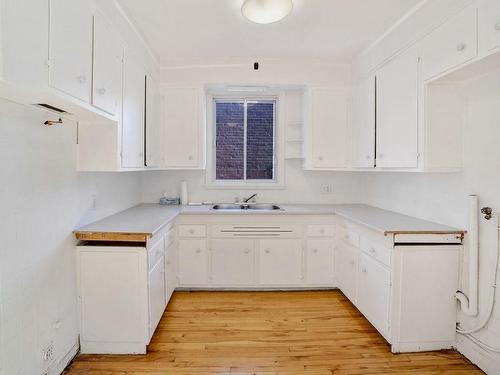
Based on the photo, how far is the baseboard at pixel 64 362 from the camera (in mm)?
1809

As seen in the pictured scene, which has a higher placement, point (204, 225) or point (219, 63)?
point (219, 63)

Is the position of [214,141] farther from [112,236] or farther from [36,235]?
[36,235]

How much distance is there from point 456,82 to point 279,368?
2.42 meters

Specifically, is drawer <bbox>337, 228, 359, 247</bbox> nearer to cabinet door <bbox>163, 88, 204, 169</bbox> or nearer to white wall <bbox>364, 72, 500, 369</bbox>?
white wall <bbox>364, 72, 500, 369</bbox>

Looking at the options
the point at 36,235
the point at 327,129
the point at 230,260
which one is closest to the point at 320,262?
the point at 230,260

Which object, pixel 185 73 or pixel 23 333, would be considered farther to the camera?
pixel 185 73

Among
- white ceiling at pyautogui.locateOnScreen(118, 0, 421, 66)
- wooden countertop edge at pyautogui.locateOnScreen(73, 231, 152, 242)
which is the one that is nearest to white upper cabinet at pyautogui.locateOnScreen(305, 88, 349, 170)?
white ceiling at pyautogui.locateOnScreen(118, 0, 421, 66)

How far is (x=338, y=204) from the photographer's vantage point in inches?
145

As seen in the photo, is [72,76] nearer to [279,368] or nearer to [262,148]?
[279,368]

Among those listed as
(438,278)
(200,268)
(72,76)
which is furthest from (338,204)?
(72,76)

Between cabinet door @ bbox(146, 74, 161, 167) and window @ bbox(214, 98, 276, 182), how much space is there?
816 millimetres

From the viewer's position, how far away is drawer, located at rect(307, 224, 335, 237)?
3.13 m

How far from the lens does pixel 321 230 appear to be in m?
3.14

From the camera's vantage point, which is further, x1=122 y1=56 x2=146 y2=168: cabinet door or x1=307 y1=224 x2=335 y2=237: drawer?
x1=307 y1=224 x2=335 y2=237: drawer
